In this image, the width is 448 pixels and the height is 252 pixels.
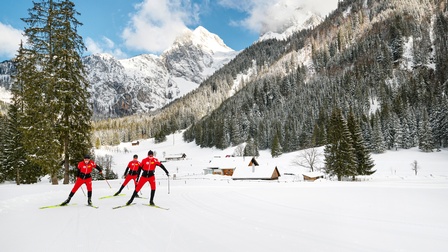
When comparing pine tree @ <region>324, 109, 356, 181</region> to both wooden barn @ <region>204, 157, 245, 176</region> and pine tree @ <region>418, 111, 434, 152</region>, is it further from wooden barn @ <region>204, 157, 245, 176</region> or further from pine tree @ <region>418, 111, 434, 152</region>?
pine tree @ <region>418, 111, 434, 152</region>

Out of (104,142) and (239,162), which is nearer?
(239,162)

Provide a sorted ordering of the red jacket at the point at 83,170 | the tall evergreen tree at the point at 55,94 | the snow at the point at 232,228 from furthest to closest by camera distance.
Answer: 1. the tall evergreen tree at the point at 55,94
2. the red jacket at the point at 83,170
3. the snow at the point at 232,228

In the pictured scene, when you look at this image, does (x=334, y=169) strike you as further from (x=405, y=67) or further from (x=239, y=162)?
(x=405, y=67)

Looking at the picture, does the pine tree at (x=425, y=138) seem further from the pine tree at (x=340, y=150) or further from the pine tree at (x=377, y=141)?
the pine tree at (x=340, y=150)

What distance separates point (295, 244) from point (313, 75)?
556ft

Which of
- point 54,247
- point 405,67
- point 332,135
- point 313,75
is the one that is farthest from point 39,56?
point 313,75

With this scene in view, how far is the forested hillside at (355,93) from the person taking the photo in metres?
79.2

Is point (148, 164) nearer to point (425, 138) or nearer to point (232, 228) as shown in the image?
point (232, 228)

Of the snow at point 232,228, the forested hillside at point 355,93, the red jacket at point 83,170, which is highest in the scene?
the forested hillside at point 355,93

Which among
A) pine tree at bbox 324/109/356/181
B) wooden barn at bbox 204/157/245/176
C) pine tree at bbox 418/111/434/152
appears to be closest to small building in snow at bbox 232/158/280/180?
pine tree at bbox 324/109/356/181

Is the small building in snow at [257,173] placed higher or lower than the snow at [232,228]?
lower

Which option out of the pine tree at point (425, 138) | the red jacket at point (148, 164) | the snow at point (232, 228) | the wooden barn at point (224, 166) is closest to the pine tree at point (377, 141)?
the pine tree at point (425, 138)

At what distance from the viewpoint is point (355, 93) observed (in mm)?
119125

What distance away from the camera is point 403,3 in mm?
165000
